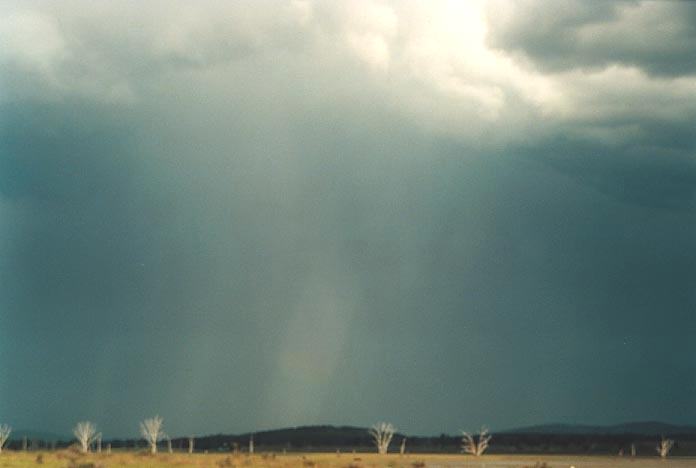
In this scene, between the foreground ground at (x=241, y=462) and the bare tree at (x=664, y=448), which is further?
the bare tree at (x=664, y=448)

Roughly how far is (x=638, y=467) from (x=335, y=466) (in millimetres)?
38361

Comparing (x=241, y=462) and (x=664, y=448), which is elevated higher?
(x=241, y=462)

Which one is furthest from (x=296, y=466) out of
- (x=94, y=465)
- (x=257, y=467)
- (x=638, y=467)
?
(x=638, y=467)

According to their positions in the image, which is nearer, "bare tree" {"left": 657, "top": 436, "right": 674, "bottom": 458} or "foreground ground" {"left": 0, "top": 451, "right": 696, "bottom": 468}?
"foreground ground" {"left": 0, "top": 451, "right": 696, "bottom": 468}

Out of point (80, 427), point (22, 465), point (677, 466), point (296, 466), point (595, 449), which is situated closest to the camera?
point (22, 465)

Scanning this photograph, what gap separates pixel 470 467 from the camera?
10644 centimetres

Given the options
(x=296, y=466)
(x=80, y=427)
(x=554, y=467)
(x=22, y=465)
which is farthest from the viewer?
(x=80, y=427)

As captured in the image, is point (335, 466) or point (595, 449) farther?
point (595, 449)

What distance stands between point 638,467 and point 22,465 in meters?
72.3

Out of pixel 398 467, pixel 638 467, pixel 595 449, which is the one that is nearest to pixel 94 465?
pixel 398 467

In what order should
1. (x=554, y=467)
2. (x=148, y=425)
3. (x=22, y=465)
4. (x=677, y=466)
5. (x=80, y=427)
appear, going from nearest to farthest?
(x=22, y=465) → (x=554, y=467) → (x=677, y=466) → (x=80, y=427) → (x=148, y=425)

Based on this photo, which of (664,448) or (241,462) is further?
(664,448)

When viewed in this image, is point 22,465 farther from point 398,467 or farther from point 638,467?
point 638,467

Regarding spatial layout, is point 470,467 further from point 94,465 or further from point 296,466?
point 94,465
